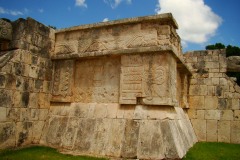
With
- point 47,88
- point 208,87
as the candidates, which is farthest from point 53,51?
point 208,87

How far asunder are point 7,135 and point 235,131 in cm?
766

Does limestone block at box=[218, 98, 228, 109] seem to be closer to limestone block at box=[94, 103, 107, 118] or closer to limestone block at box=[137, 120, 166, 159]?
limestone block at box=[137, 120, 166, 159]

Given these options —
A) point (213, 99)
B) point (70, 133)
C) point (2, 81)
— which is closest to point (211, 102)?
point (213, 99)

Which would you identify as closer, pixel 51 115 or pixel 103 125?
pixel 103 125

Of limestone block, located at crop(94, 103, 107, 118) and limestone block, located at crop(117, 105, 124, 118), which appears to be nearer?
limestone block, located at crop(117, 105, 124, 118)

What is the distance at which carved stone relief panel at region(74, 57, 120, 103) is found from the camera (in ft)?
20.0

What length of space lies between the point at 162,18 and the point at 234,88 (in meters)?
4.86

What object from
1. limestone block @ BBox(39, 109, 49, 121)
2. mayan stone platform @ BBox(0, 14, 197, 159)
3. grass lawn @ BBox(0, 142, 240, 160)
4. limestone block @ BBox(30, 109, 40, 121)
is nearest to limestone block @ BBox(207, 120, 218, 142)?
grass lawn @ BBox(0, 142, 240, 160)

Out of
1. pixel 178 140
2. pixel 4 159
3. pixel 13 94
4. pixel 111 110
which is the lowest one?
pixel 4 159

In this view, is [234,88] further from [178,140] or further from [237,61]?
[178,140]

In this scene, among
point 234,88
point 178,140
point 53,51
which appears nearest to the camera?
point 178,140

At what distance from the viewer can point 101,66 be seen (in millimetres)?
6383

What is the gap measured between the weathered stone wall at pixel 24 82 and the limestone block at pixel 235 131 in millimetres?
6704

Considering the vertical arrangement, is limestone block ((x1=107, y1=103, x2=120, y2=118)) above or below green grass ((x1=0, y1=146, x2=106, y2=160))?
above
